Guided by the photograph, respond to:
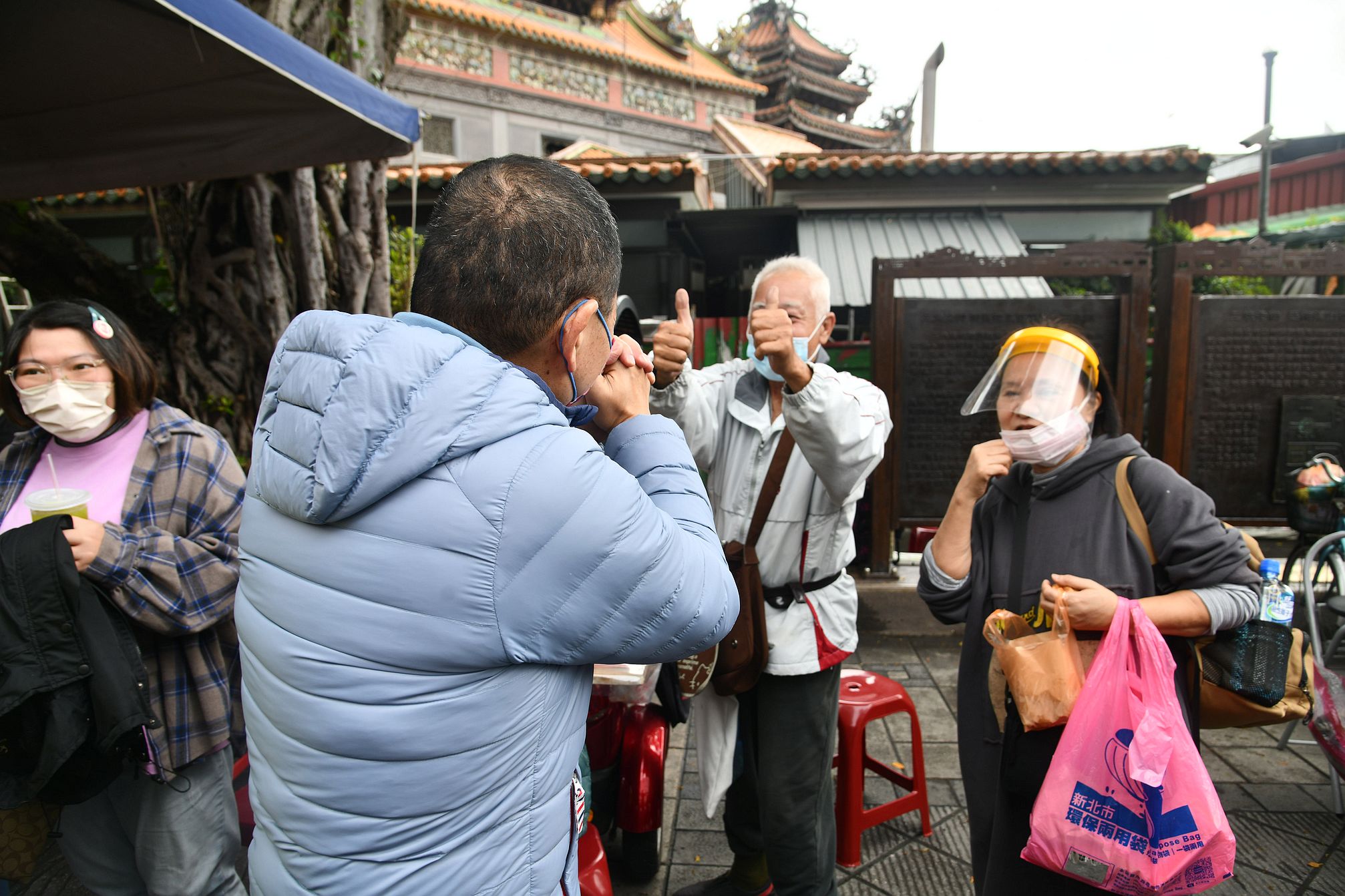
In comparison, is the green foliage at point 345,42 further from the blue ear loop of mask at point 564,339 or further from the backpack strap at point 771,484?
the blue ear loop of mask at point 564,339

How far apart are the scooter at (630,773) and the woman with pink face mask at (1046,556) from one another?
108 cm

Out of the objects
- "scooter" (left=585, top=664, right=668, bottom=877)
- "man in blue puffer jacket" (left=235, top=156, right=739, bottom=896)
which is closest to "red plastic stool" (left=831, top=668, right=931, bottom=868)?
"scooter" (left=585, top=664, right=668, bottom=877)

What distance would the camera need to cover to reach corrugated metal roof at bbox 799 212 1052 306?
7.40 meters

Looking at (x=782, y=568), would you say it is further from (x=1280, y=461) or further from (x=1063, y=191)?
(x=1063, y=191)

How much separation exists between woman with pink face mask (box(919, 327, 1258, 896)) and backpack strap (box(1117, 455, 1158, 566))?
0.01 metres

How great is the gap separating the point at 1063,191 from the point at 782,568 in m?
8.34

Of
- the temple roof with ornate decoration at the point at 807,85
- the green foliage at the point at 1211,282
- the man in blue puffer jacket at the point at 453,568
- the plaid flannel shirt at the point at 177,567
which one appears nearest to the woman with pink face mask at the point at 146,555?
the plaid flannel shirt at the point at 177,567

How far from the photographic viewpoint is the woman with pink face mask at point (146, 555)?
1947 mm

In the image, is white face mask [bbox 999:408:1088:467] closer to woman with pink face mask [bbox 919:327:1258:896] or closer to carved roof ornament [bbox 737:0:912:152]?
woman with pink face mask [bbox 919:327:1258:896]

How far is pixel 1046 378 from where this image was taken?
199 centimetres

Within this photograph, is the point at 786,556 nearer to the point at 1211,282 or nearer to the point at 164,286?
the point at 164,286

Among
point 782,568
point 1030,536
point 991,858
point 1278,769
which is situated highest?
point 1030,536

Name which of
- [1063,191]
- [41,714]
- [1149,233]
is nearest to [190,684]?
[41,714]

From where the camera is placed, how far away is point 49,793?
1.80m
